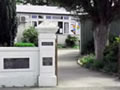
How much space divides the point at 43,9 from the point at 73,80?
776 inches

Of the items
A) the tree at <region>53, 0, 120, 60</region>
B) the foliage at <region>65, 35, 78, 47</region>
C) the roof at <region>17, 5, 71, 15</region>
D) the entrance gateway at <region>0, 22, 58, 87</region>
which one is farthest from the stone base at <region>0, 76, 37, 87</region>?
the roof at <region>17, 5, 71, 15</region>

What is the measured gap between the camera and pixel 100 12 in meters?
12.5

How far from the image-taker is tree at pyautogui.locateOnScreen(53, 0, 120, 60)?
494 inches

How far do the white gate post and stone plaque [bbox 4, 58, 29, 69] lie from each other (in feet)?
1.84

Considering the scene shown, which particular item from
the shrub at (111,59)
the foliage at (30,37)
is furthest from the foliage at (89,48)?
the foliage at (30,37)

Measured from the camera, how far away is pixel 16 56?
826 cm

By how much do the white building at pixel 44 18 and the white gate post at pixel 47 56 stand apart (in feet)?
54.3

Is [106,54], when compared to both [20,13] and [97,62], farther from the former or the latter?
[20,13]

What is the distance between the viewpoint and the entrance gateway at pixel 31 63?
Result: 821 centimetres

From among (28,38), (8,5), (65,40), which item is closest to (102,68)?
(8,5)

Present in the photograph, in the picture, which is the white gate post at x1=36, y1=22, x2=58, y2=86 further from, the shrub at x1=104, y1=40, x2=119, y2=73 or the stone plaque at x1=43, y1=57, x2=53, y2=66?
the shrub at x1=104, y1=40, x2=119, y2=73

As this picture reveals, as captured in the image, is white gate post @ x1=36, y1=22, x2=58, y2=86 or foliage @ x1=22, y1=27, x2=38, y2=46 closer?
white gate post @ x1=36, y1=22, x2=58, y2=86

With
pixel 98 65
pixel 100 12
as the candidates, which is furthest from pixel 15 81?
pixel 100 12

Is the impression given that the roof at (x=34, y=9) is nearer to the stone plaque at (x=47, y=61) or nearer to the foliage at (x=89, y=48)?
the foliage at (x=89, y=48)
